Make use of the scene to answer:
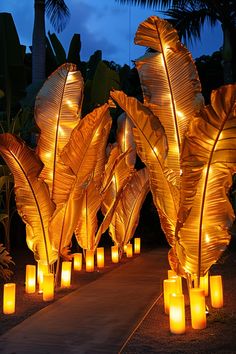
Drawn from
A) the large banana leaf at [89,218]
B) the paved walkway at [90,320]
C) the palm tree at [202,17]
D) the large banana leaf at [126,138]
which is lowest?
the paved walkway at [90,320]

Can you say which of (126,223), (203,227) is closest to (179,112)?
(203,227)

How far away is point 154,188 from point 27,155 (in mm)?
Answer: 1362

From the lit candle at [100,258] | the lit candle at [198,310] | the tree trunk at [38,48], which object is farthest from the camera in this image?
the tree trunk at [38,48]

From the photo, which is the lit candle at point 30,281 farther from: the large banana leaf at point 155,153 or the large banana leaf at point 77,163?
the large banana leaf at point 155,153

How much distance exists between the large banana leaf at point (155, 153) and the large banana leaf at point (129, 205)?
3.50 m

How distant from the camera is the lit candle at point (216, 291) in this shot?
4.34 meters

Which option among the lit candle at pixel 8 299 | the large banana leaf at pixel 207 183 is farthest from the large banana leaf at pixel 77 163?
the large banana leaf at pixel 207 183

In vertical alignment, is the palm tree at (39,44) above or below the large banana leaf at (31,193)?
above

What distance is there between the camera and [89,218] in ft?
22.2

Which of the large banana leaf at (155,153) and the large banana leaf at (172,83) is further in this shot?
the large banana leaf at (172,83)

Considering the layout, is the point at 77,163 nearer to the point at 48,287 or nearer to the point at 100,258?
the point at 48,287

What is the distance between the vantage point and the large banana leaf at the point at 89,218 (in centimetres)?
668

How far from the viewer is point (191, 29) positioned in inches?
449

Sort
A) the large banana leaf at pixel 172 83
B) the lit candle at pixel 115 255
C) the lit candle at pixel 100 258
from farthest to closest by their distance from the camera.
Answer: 1. the lit candle at pixel 115 255
2. the lit candle at pixel 100 258
3. the large banana leaf at pixel 172 83
